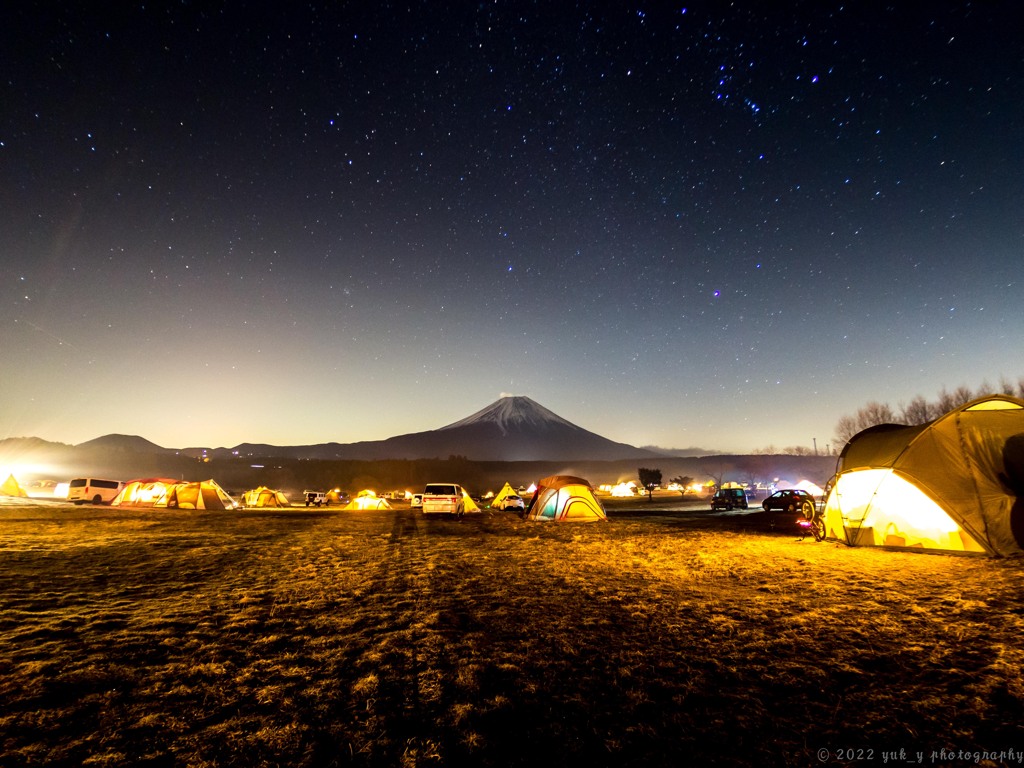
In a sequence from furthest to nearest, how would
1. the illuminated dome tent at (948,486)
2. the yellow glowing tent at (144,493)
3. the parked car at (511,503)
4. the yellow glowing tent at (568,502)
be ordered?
1. the parked car at (511,503)
2. the yellow glowing tent at (144,493)
3. the yellow glowing tent at (568,502)
4. the illuminated dome tent at (948,486)

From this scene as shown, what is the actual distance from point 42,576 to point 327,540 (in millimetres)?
6290

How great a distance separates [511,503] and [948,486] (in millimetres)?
25531

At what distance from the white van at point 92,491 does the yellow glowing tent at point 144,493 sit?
9.99 feet

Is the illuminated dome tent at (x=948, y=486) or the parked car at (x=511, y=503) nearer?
the illuminated dome tent at (x=948, y=486)

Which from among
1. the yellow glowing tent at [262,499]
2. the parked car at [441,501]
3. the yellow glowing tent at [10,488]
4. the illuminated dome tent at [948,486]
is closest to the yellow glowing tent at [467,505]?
the parked car at [441,501]

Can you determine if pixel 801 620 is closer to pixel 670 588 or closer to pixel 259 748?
pixel 670 588

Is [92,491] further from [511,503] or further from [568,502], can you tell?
[568,502]

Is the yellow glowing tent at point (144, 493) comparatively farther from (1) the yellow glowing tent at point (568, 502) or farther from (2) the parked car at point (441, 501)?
(1) the yellow glowing tent at point (568, 502)

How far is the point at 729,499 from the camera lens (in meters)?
34.0

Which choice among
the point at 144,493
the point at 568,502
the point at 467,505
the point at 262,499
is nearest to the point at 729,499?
the point at 568,502

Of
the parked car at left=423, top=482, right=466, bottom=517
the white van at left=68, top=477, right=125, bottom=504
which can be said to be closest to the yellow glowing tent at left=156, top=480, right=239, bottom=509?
the white van at left=68, top=477, right=125, bottom=504

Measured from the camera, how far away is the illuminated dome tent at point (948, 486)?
941 centimetres

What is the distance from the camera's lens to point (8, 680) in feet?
12.6

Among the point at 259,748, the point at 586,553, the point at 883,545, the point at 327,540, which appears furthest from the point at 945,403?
the point at 259,748
